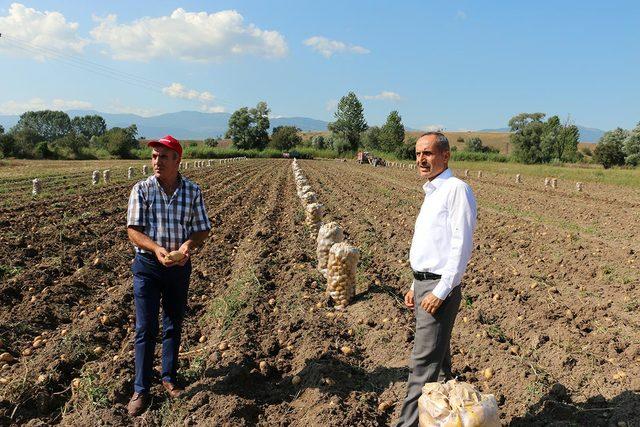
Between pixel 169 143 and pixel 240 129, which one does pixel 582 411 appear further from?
pixel 240 129

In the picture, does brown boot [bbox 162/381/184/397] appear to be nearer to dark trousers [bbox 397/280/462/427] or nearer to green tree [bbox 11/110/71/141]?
dark trousers [bbox 397/280/462/427]

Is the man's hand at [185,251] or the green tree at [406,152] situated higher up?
the green tree at [406,152]

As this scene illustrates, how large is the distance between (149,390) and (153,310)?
2.28ft

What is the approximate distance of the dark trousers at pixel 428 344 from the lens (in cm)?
323

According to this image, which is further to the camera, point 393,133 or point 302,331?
point 393,133

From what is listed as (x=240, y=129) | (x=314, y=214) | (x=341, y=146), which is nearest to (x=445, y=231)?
→ (x=314, y=214)

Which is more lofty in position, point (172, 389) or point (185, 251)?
point (185, 251)

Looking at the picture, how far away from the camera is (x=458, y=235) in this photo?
3014mm

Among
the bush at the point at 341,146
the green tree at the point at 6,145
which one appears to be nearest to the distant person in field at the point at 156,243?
the green tree at the point at 6,145

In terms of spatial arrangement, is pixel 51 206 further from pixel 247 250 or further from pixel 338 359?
pixel 338 359

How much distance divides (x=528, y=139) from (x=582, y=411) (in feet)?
224

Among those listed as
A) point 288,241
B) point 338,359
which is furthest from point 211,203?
point 338,359

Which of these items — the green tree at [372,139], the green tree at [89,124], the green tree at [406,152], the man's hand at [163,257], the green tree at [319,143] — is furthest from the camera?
the green tree at [89,124]

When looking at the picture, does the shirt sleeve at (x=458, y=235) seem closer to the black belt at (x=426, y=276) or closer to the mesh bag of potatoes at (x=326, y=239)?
the black belt at (x=426, y=276)
